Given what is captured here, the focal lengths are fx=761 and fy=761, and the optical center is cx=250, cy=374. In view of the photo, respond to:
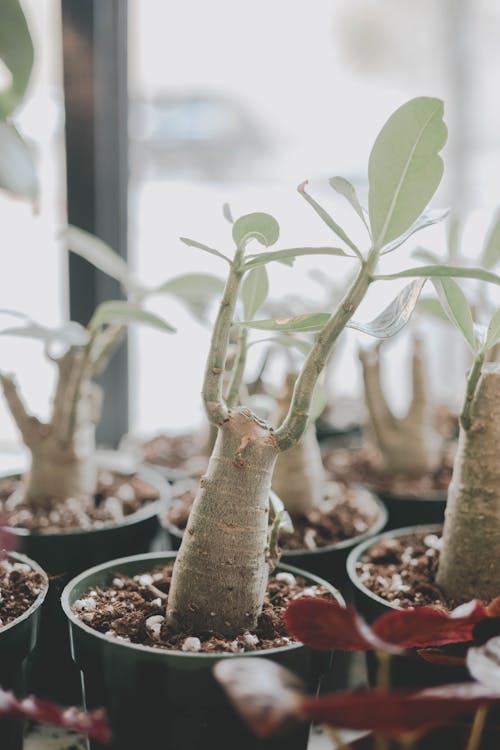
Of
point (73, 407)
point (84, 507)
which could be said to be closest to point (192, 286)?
point (73, 407)

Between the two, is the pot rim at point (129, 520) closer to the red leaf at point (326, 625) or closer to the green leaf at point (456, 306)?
the red leaf at point (326, 625)

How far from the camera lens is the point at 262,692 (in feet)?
1.52

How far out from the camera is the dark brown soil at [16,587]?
74 centimetres

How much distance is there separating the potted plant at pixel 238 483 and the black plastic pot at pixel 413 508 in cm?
50

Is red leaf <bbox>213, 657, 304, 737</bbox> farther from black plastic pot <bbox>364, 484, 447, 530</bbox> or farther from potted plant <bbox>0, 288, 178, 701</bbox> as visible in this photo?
black plastic pot <bbox>364, 484, 447, 530</bbox>

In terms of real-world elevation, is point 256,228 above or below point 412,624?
above

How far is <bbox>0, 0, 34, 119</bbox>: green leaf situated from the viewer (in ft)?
2.29

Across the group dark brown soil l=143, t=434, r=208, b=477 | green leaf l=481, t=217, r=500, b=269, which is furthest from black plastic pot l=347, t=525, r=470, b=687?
→ dark brown soil l=143, t=434, r=208, b=477

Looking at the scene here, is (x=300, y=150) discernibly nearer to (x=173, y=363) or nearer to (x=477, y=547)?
(x=173, y=363)

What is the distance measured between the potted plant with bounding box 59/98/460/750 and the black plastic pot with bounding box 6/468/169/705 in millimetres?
133

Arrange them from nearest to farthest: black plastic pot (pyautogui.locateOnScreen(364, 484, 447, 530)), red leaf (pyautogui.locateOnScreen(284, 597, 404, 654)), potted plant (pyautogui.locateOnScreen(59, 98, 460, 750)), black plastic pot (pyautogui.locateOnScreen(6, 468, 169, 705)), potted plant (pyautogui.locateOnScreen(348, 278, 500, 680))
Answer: red leaf (pyautogui.locateOnScreen(284, 597, 404, 654)), potted plant (pyautogui.locateOnScreen(59, 98, 460, 750)), potted plant (pyautogui.locateOnScreen(348, 278, 500, 680)), black plastic pot (pyautogui.locateOnScreen(6, 468, 169, 705)), black plastic pot (pyautogui.locateOnScreen(364, 484, 447, 530))

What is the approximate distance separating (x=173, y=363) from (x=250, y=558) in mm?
1318

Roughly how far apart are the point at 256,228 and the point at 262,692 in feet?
1.30

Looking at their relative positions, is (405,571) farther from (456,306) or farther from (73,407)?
(73,407)
